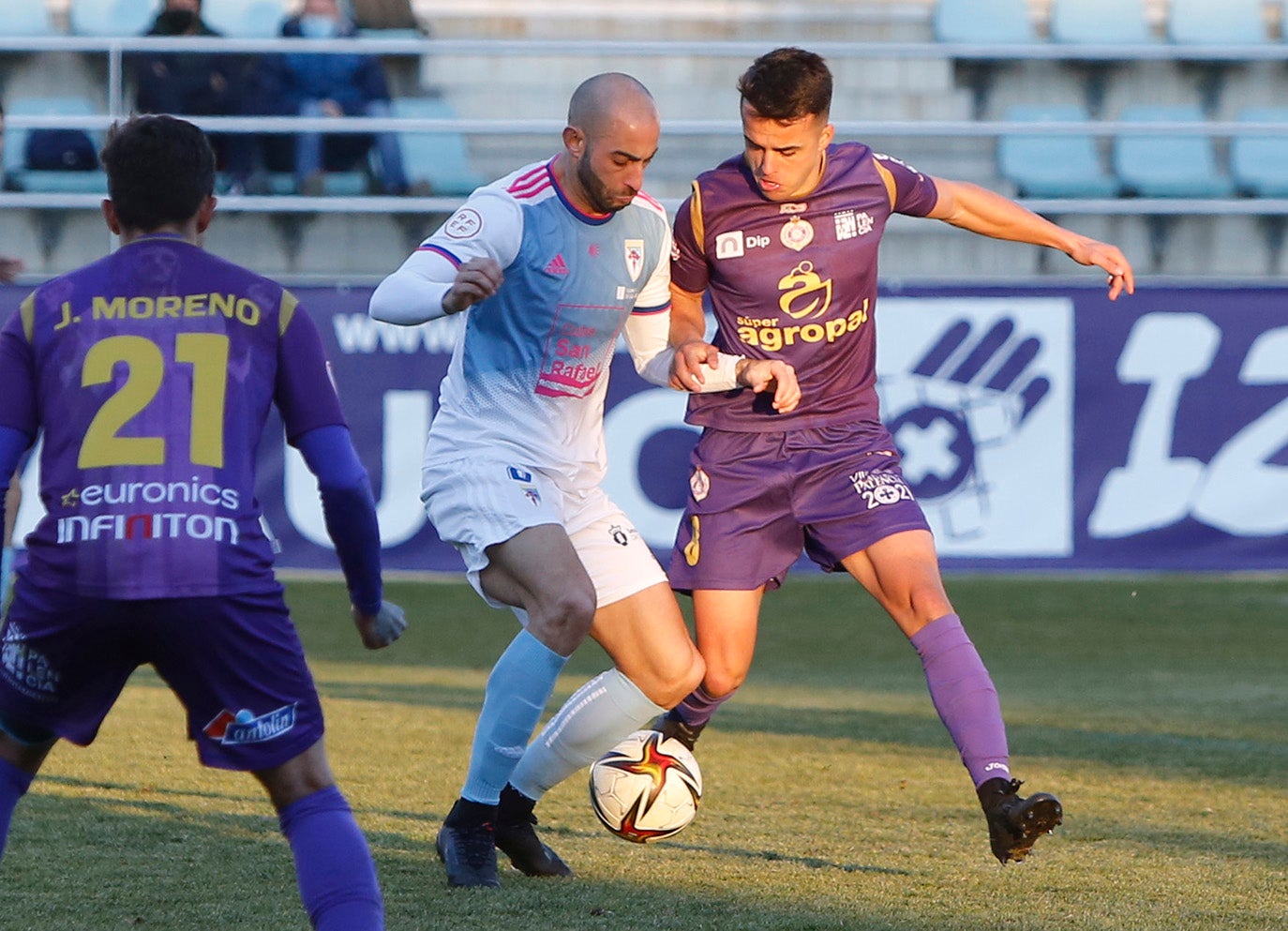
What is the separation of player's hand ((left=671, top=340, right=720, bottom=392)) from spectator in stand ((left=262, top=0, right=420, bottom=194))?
27.4 feet

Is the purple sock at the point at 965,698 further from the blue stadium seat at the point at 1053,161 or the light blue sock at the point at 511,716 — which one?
the blue stadium seat at the point at 1053,161

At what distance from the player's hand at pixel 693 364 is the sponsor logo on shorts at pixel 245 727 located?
1.74m

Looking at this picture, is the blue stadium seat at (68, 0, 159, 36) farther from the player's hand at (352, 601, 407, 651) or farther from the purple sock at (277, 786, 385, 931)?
the purple sock at (277, 786, 385, 931)

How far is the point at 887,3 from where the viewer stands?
15.2 m

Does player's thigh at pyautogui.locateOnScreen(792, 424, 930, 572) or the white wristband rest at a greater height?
Answer: the white wristband

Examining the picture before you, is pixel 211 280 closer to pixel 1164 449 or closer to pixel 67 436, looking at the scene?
pixel 67 436

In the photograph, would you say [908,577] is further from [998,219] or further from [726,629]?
[998,219]

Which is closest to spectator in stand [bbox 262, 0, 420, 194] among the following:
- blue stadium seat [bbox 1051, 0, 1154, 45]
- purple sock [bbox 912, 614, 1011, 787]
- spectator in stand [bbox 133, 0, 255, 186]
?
spectator in stand [bbox 133, 0, 255, 186]

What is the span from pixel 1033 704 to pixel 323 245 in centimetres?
691

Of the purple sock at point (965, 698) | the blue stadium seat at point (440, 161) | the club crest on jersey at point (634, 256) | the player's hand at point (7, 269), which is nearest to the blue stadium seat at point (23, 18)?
the blue stadium seat at point (440, 161)

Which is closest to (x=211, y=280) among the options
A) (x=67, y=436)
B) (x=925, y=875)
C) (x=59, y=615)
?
(x=67, y=436)

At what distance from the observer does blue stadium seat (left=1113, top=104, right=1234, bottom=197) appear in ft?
44.0

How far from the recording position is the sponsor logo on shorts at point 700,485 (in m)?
4.96

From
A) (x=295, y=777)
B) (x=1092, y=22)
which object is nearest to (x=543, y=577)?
(x=295, y=777)
